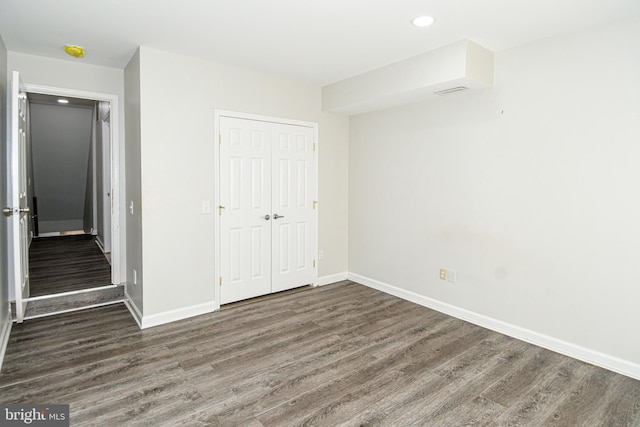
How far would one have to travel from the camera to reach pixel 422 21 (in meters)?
2.69

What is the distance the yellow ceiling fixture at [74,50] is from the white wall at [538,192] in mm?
3227

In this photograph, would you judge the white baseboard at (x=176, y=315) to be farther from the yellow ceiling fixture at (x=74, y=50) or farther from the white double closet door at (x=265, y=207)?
the yellow ceiling fixture at (x=74, y=50)

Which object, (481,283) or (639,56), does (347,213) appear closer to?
(481,283)

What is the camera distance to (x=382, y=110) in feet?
14.4

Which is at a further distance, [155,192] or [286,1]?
[155,192]

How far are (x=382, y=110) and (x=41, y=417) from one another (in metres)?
4.10

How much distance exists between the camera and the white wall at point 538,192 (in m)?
2.61

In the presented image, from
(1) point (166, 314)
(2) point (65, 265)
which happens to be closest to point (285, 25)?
(1) point (166, 314)

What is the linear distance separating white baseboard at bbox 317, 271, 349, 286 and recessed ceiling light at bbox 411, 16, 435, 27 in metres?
3.15

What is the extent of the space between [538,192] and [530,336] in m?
1.23

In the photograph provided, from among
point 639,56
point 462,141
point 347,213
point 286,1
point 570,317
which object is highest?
point 286,1

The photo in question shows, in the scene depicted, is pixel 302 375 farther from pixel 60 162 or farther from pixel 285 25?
pixel 60 162

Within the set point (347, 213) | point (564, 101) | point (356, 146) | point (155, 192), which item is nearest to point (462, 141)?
point (564, 101)

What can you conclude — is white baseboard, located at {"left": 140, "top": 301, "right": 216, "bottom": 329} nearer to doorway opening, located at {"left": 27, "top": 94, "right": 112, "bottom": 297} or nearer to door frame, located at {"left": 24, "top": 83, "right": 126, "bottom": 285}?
door frame, located at {"left": 24, "top": 83, "right": 126, "bottom": 285}
